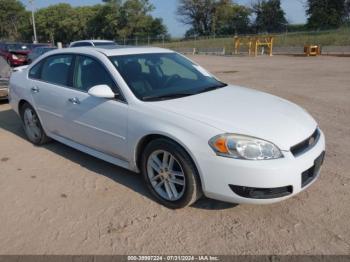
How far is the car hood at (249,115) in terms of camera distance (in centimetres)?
304

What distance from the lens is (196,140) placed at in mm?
3059

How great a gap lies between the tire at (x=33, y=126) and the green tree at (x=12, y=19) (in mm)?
95837

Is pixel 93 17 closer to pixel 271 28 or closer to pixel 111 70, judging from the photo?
pixel 271 28

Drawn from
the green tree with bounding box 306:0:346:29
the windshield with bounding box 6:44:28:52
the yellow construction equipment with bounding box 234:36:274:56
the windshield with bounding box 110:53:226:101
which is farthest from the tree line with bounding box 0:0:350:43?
the windshield with bounding box 110:53:226:101

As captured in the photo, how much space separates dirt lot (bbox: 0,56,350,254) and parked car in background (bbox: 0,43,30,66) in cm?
1490

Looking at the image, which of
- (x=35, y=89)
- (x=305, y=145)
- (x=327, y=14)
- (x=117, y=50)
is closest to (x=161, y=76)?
(x=117, y=50)

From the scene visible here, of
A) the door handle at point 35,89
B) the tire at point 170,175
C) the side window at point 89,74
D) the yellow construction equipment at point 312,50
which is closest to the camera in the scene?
the tire at point 170,175

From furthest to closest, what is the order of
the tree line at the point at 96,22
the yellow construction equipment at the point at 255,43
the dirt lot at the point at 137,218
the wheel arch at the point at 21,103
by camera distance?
the tree line at the point at 96,22, the yellow construction equipment at the point at 255,43, the wheel arch at the point at 21,103, the dirt lot at the point at 137,218

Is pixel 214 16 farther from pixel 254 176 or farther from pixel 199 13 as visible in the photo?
pixel 254 176

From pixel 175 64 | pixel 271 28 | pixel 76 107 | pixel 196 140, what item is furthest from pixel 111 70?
pixel 271 28

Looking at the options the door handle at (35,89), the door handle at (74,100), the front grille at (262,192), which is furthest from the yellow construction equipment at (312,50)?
the front grille at (262,192)

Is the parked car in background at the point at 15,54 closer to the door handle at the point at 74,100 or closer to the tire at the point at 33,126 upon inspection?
the tire at the point at 33,126

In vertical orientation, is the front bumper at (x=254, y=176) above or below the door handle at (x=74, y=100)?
below

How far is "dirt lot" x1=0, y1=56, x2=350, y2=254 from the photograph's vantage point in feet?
9.48
